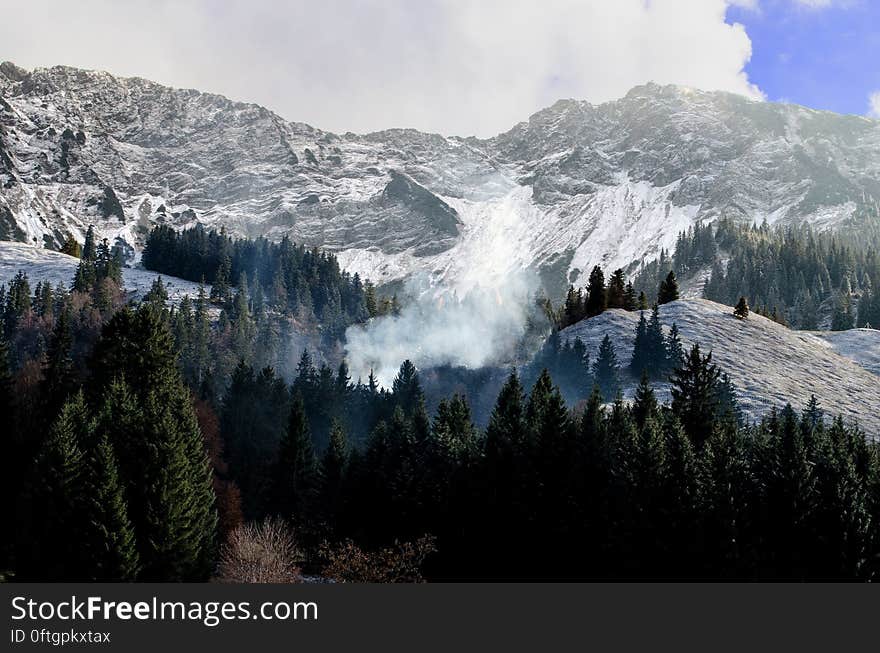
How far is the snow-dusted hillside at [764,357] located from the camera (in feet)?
386

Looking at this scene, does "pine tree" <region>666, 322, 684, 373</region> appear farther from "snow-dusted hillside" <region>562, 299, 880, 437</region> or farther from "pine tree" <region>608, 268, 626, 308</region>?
"pine tree" <region>608, 268, 626, 308</region>

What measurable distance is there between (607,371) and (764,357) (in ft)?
83.0

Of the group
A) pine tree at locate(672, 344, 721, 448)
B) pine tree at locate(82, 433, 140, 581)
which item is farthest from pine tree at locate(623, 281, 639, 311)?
pine tree at locate(82, 433, 140, 581)

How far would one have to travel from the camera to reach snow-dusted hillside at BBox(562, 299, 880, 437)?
118 meters

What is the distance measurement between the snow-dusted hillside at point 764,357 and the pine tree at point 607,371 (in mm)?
2253

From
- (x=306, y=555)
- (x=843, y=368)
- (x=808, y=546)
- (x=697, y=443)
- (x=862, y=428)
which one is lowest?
(x=306, y=555)

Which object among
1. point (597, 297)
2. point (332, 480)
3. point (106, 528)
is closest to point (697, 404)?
point (332, 480)

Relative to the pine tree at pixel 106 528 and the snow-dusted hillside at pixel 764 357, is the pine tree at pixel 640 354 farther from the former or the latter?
the pine tree at pixel 106 528

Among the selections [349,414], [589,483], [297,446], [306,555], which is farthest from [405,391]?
[589,483]

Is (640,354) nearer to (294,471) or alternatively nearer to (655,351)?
(655,351)

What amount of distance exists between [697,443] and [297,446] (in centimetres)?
3935

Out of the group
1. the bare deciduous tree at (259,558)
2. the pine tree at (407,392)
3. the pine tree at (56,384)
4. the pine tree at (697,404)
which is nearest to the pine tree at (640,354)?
the pine tree at (407,392)

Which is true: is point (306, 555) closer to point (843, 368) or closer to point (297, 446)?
point (297, 446)

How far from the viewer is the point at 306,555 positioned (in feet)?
240
